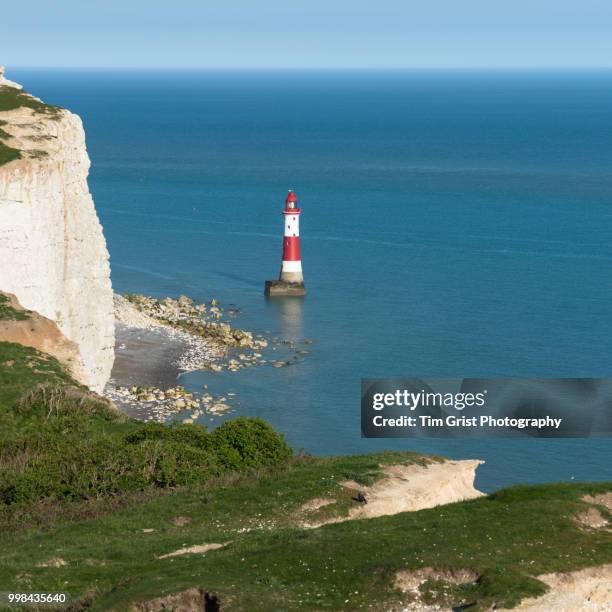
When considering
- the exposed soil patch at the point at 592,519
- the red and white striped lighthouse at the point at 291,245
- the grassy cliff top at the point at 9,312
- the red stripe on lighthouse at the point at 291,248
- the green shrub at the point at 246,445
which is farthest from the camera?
the red stripe on lighthouse at the point at 291,248

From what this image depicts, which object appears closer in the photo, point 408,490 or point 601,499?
point 601,499

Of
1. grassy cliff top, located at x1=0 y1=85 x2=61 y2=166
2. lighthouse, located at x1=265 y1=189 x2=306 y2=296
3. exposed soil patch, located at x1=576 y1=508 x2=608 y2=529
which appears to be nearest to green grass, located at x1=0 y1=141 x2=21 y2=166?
grassy cliff top, located at x1=0 y1=85 x2=61 y2=166

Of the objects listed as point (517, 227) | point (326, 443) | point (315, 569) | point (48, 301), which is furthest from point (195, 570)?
point (517, 227)

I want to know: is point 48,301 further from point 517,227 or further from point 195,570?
point 517,227

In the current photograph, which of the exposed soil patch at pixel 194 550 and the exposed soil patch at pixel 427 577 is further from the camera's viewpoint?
the exposed soil patch at pixel 194 550

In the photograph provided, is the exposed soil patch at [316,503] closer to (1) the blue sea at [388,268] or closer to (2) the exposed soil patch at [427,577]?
(2) the exposed soil patch at [427,577]

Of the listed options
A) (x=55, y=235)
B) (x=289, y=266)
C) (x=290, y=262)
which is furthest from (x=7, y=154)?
(x=290, y=262)

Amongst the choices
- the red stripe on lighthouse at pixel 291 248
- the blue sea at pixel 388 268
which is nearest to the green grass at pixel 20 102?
the blue sea at pixel 388 268

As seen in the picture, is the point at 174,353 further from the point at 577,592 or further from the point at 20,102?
the point at 577,592
